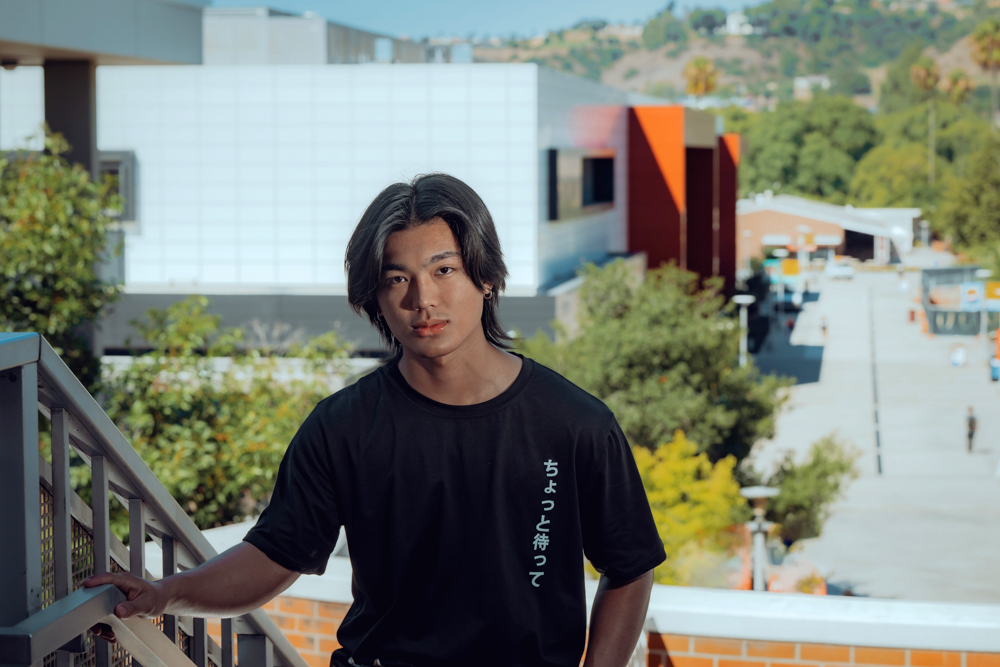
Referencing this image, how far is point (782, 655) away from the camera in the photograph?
392 cm

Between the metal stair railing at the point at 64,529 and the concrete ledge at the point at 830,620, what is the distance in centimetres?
212

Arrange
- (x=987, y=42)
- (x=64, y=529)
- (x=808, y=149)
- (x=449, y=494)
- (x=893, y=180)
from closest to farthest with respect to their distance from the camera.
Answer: (x=64, y=529)
(x=449, y=494)
(x=893, y=180)
(x=987, y=42)
(x=808, y=149)

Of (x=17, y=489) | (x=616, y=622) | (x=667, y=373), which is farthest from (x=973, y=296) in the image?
(x=17, y=489)

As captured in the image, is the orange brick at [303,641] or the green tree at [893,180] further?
the green tree at [893,180]

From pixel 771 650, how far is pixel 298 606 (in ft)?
6.14

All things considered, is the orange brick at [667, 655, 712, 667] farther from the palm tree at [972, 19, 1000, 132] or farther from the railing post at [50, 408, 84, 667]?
the palm tree at [972, 19, 1000, 132]

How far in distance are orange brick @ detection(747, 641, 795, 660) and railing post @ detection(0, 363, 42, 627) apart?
2.86 m

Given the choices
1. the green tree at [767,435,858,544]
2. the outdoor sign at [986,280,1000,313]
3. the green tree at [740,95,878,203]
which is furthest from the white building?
the green tree at [740,95,878,203]

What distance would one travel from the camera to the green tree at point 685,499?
1274 centimetres

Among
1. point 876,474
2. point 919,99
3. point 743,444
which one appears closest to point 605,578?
point 743,444

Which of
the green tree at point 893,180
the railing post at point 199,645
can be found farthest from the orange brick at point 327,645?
the green tree at point 893,180

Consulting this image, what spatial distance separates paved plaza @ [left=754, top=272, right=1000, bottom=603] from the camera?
20.5m

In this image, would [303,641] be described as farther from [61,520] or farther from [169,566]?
[61,520]

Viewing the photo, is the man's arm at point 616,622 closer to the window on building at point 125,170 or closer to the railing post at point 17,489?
the railing post at point 17,489
